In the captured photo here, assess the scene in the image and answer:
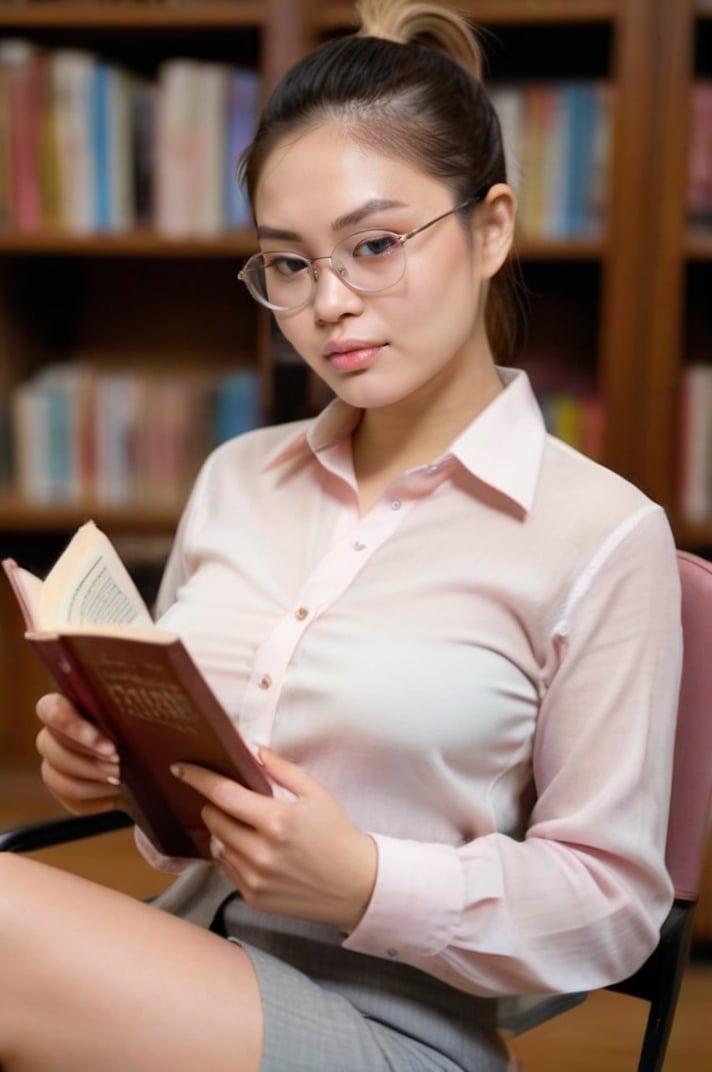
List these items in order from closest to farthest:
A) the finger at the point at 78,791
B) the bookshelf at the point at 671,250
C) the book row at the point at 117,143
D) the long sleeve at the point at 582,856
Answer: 1. the long sleeve at the point at 582,856
2. the finger at the point at 78,791
3. the bookshelf at the point at 671,250
4. the book row at the point at 117,143

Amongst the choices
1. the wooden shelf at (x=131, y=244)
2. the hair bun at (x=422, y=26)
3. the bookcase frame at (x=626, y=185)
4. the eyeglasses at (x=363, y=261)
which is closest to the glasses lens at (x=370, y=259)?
the eyeglasses at (x=363, y=261)

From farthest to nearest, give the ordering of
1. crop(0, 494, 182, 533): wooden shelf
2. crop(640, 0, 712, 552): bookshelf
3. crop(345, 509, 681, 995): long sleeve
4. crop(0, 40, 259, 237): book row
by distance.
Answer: crop(0, 494, 182, 533): wooden shelf → crop(0, 40, 259, 237): book row → crop(640, 0, 712, 552): bookshelf → crop(345, 509, 681, 995): long sleeve

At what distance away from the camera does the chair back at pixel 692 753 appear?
107 centimetres

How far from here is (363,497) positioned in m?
1.22

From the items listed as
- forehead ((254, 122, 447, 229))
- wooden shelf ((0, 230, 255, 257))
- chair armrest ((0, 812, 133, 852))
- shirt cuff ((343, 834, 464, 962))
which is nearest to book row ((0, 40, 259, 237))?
wooden shelf ((0, 230, 255, 257))

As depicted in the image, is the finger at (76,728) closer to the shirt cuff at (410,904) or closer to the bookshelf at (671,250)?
the shirt cuff at (410,904)

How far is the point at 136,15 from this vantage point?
2.51 m

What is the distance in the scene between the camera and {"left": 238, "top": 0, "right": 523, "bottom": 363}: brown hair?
3.65ft

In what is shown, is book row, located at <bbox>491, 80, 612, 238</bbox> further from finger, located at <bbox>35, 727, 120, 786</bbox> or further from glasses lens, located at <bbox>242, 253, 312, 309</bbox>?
finger, located at <bbox>35, 727, 120, 786</bbox>

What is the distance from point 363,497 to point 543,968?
17.3 inches

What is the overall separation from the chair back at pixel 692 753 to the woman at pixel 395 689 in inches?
2.4

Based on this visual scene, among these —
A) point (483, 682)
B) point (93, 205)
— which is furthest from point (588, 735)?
point (93, 205)

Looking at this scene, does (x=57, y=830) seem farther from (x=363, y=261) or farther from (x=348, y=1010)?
(x=363, y=261)

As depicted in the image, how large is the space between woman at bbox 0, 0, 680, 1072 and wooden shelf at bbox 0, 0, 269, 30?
134 cm
